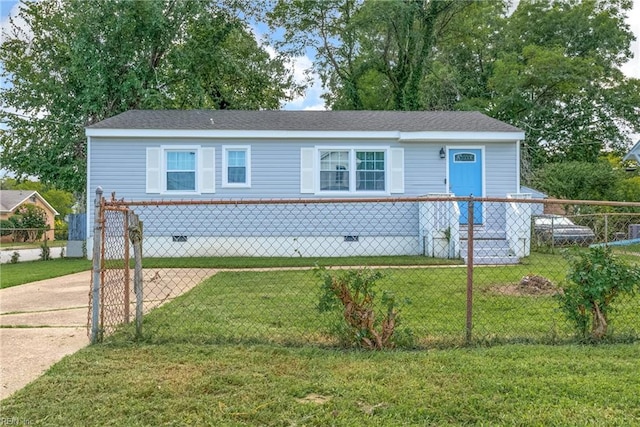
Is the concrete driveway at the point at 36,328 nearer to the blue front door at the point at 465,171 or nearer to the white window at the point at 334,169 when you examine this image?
the white window at the point at 334,169

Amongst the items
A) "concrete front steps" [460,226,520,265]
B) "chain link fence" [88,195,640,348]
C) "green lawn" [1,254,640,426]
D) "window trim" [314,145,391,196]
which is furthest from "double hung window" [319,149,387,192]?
"green lawn" [1,254,640,426]

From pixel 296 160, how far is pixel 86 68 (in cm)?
889

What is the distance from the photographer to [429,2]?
65.6 feet

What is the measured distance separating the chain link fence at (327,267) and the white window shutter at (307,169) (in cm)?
77

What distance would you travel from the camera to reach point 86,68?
1512cm

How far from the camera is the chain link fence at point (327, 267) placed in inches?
160

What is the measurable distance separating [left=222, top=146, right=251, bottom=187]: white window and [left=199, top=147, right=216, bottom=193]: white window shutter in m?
0.28

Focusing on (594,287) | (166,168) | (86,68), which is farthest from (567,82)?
(594,287)

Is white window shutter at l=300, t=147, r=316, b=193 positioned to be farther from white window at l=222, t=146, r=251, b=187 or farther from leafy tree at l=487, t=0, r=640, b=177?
leafy tree at l=487, t=0, r=640, b=177

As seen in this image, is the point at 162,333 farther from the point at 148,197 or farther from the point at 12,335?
the point at 148,197

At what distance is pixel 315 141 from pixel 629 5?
23.4 m

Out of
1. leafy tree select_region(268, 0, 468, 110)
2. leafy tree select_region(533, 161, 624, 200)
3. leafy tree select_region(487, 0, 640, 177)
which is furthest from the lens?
leafy tree select_region(487, 0, 640, 177)

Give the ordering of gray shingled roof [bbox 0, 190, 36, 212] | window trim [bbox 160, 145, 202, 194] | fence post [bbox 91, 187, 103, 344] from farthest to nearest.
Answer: gray shingled roof [bbox 0, 190, 36, 212]
window trim [bbox 160, 145, 202, 194]
fence post [bbox 91, 187, 103, 344]

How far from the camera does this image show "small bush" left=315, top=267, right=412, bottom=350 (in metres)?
3.68
